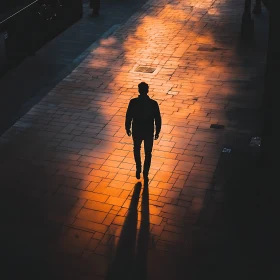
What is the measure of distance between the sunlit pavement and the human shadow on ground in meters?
0.02

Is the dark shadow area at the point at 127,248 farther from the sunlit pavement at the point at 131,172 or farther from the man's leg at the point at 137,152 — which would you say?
the man's leg at the point at 137,152

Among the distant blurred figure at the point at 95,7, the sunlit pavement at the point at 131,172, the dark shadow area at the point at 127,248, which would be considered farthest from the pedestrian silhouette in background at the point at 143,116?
the distant blurred figure at the point at 95,7

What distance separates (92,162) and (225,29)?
9.27m

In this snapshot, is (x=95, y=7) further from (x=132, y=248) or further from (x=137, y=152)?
(x=132, y=248)

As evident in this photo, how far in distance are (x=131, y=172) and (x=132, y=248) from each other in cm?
221

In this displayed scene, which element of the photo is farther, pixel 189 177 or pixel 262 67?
pixel 262 67

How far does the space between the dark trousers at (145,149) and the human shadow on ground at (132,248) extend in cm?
66

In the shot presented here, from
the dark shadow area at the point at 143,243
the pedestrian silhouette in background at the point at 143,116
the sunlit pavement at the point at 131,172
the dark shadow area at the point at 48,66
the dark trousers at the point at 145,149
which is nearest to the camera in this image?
the dark shadow area at the point at 143,243

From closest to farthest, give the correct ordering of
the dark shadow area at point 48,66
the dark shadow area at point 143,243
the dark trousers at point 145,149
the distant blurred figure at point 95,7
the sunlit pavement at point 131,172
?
1. the dark shadow area at point 143,243
2. the sunlit pavement at point 131,172
3. the dark trousers at point 145,149
4. the dark shadow area at point 48,66
5. the distant blurred figure at point 95,7

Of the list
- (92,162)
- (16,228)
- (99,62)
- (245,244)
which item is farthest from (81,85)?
(245,244)

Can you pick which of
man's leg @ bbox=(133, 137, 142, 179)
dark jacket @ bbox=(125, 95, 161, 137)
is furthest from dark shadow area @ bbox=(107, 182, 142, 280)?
dark jacket @ bbox=(125, 95, 161, 137)

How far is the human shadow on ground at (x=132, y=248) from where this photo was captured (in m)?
7.61

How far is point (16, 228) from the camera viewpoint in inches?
340

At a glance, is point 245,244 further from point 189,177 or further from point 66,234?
point 66,234
